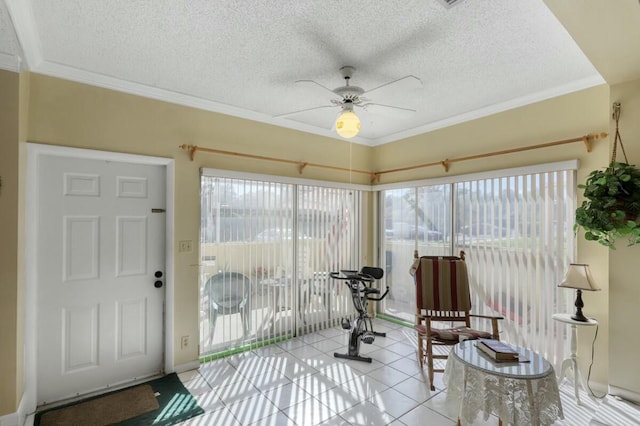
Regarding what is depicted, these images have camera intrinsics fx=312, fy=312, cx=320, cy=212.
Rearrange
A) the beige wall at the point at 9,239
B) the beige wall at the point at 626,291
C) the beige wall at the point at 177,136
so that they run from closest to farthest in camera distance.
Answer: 1. the beige wall at the point at 9,239
2. the beige wall at the point at 626,291
3. the beige wall at the point at 177,136

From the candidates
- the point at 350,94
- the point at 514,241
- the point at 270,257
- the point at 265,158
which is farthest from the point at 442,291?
the point at 265,158

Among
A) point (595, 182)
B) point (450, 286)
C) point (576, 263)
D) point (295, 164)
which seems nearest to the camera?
point (595, 182)

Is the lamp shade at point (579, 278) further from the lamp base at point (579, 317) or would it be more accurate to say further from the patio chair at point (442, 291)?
the patio chair at point (442, 291)

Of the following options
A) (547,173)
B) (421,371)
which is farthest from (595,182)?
(421,371)

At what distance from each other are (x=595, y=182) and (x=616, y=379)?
151 centimetres

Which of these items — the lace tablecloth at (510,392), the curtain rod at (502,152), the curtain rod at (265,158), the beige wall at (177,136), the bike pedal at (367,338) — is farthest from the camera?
the bike pedal at (367,338)

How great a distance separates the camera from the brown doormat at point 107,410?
233cm

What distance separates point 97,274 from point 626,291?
4.31m

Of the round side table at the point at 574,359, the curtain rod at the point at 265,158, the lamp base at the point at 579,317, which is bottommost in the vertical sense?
the round side table at the point at 574,359

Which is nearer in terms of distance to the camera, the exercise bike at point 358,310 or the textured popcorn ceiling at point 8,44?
the textured popcorn ceiling at point 8,44

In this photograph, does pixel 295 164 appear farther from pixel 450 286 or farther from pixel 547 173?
pixel 547 173

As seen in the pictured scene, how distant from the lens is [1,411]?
6.93 ft

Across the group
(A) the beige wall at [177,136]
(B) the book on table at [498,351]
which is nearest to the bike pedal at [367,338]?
(B) the book on table at [498,351]

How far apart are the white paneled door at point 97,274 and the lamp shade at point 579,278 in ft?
11.9
